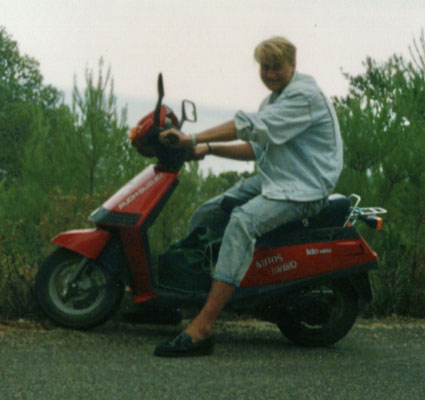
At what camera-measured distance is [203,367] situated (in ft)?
13.7

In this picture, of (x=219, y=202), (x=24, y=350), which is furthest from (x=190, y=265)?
(x=24, y=350)

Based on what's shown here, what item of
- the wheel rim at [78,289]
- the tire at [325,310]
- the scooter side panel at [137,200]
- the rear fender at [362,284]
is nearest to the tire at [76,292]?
the wheel rim at [78,289]

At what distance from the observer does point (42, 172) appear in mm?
9273

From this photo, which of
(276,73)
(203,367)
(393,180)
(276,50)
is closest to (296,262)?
(203,367)

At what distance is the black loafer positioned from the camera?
4.39 m

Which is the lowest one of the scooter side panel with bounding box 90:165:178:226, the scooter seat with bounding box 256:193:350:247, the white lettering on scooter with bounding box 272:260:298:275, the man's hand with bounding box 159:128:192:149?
the white lettering on scooter with bounding box 272:260:298:275

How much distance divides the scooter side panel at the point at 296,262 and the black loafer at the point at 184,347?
48 centimetres

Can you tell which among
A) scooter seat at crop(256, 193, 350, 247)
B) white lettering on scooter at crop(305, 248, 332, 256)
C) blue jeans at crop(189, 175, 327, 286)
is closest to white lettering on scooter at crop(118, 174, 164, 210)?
blue jeans at crop(189, 175, 327, 286)

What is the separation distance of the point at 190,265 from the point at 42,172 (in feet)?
15.3

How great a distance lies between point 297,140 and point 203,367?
134cm

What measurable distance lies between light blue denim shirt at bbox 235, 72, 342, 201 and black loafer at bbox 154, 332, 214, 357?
853 millimetres

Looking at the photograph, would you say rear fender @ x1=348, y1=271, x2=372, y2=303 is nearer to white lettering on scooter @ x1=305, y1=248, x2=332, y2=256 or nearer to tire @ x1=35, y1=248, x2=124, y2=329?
white lettering on scooter @ x1=305, y1=248, x2=332, y2=256

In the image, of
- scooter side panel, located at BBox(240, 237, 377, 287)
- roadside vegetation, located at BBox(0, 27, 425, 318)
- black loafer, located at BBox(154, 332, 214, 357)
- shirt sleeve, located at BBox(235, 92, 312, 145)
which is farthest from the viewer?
roadside vegetation, located at BBox(0, 27, 425, 318)

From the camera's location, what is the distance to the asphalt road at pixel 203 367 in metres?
3.64
